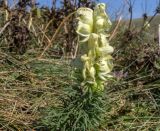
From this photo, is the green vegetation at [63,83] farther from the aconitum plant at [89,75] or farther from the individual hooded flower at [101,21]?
the individual hooded flower at [101,21]

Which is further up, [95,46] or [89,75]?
[95,46]

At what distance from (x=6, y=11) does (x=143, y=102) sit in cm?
237

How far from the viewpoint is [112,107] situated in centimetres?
441

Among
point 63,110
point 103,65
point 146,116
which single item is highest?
point 103,65

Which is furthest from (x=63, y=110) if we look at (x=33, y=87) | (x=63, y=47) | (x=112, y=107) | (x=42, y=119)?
(x=63, y=47)

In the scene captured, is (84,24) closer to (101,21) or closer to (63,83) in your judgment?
(101,21)

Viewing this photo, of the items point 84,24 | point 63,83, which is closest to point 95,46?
point 84,24

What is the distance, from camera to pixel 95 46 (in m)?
3.11

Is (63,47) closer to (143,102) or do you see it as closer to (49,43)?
(49,43)

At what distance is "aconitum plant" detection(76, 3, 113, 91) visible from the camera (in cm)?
310

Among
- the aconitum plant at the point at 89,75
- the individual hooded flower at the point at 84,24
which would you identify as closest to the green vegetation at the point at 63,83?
the aconitum plant at the point at 89,75

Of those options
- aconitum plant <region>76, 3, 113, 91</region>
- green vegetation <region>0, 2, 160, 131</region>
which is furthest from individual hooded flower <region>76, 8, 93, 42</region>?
green vegetation <region>0, 2, 160, 131</region>

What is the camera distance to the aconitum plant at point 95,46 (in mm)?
3098

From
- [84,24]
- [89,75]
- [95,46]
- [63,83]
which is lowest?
[63,83]
